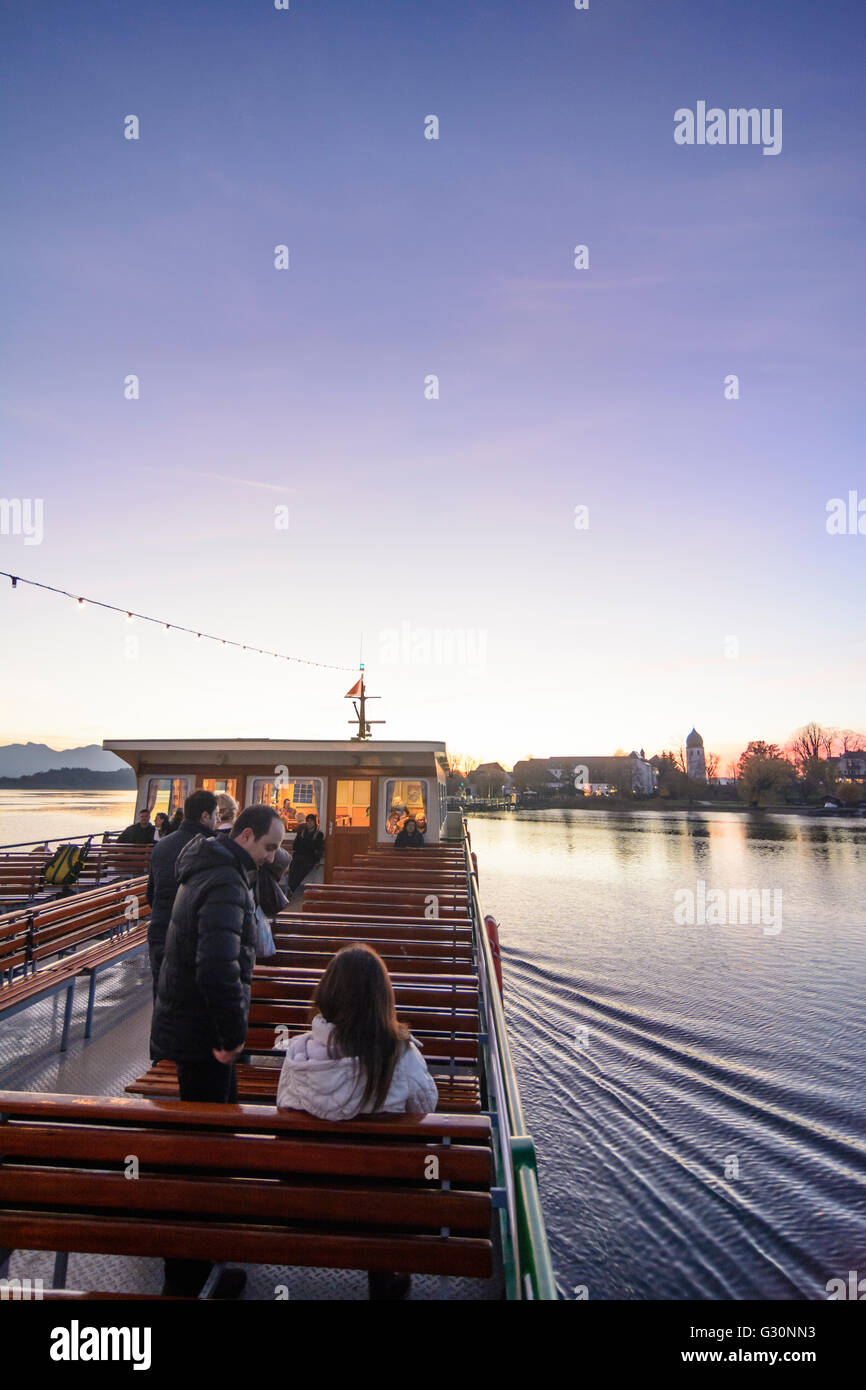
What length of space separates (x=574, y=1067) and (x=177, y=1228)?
872 cm

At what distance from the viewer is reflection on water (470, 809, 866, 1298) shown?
6.21 meters

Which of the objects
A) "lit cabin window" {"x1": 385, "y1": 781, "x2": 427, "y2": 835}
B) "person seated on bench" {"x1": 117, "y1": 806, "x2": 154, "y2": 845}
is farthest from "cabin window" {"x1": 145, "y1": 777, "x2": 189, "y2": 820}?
"lit cabin window" {"x1": 385, "y1": 781, "x2": 427, "y2": 835}

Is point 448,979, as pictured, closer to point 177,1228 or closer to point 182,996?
point 182,996

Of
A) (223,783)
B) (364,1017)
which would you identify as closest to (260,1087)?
(364,1017)

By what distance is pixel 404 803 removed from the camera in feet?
55.3

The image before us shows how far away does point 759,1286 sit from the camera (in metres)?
5.83

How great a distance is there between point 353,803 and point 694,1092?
Answer: 9.71 meters

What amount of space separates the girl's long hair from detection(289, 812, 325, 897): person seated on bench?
12.6 meters

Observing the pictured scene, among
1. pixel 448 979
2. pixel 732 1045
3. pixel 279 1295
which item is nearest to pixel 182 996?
pixel 279 1295

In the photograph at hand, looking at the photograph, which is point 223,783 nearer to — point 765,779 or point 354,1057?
point 354,1057

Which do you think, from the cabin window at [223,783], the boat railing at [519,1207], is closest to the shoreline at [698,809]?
the cabin window at [223,783]

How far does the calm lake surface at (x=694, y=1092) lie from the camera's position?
6219 millimetres

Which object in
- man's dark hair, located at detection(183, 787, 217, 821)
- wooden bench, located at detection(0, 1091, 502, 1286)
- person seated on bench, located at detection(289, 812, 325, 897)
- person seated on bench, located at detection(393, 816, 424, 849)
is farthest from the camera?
person seated on bench, located at detection(289, 812, 325, 897)

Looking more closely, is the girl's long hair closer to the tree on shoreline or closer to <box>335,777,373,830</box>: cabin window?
<box>335,777,373,830</box>: cabin window
